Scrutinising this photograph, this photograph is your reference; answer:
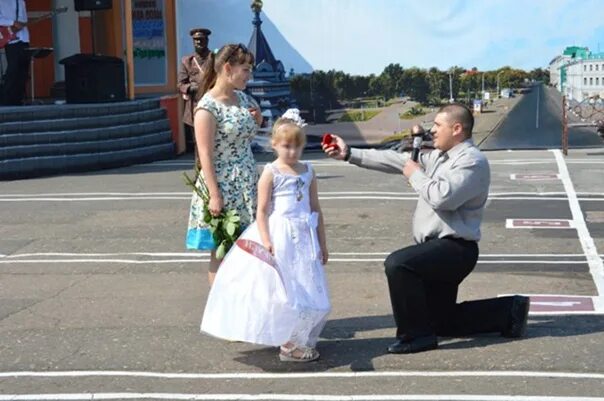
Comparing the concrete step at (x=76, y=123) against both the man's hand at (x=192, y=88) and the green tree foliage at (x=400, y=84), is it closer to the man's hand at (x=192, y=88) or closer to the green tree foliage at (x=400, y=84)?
the green tree foliage at (x=400, y=84)

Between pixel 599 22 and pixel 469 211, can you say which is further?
pixel 599 22

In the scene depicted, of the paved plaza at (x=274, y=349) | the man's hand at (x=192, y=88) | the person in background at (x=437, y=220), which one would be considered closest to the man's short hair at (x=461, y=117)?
the person in background at (x=437, y=220)

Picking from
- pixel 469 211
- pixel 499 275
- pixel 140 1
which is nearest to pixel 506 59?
pixel 140 1

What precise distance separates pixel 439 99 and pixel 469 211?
1052 centimetres

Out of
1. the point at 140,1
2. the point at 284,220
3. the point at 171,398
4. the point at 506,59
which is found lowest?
the point at 171,398

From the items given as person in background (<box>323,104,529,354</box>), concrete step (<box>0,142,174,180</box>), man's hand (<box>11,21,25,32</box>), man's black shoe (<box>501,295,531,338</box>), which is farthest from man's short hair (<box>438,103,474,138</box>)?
man's hand (<box>11,21,25,32</box>)

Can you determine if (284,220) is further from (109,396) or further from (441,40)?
(441,40)

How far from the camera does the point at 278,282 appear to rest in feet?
18.4

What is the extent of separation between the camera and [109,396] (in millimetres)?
5324

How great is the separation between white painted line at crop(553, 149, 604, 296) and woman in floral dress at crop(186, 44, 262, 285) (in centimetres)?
287

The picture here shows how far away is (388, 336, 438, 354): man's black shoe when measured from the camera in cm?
589

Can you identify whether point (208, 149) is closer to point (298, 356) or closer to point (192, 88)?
point (298, 356)

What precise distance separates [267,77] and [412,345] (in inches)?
448

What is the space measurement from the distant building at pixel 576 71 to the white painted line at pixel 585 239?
3.57 metres
